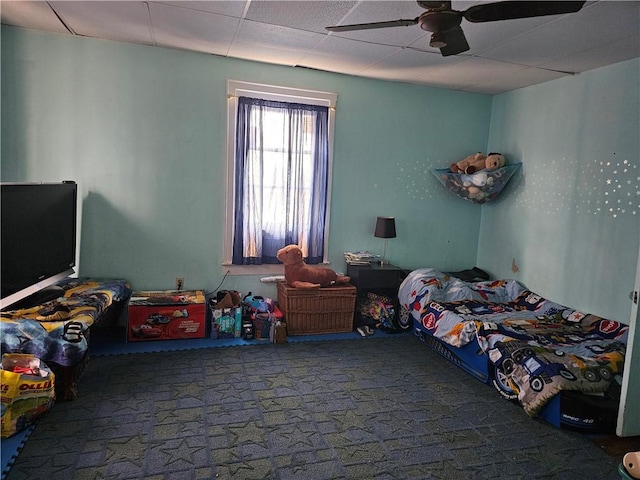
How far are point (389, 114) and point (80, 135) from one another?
283 centimetres

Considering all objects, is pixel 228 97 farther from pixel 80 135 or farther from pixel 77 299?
pixel 77 299

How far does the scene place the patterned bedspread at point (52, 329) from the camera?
2406 millimetres

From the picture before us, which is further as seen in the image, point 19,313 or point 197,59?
point 197,59

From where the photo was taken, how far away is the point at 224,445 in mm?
2238

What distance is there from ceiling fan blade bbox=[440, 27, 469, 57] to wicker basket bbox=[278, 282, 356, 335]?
7.43 feet

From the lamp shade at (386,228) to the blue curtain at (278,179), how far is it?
56cm

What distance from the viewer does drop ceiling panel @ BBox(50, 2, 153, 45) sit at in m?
2.79

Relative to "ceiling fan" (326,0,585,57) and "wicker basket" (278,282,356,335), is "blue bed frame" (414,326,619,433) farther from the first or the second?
"ceiling fan" (326,0,585,57)

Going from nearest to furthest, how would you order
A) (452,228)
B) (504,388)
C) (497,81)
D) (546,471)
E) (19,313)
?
(546,471)
(19,313)
(504,388)
(497,81)
(452,228)

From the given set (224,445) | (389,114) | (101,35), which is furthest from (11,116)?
(389,114)

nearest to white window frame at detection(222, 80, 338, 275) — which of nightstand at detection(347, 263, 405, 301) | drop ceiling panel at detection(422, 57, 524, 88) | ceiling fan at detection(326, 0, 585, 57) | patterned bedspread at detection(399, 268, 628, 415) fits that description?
nightstand at detection(347, 263, 405, 301)

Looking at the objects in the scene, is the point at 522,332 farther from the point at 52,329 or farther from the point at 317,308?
the point at 52,329

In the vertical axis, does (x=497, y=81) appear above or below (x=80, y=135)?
above

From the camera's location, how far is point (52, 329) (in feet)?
8.20
